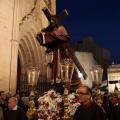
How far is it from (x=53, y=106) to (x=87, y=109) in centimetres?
136

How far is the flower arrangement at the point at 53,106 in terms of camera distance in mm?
4449

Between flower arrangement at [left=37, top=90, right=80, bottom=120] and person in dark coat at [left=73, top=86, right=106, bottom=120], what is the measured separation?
3.51ft

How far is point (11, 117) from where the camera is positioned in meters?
5.02

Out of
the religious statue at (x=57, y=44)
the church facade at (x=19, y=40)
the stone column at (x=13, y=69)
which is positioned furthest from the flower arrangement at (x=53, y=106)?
the stone column at (x=13, y=69)

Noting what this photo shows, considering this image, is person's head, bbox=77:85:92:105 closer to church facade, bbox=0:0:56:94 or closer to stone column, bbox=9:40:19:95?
church facade, bbox=0:0:56:94

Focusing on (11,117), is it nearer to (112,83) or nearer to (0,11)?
(0,11)

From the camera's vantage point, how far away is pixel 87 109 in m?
3.27

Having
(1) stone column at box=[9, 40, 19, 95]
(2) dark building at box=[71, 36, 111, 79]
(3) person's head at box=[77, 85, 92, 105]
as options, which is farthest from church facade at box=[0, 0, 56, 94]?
(2) dark building at box=[71, 36, 111, 79]

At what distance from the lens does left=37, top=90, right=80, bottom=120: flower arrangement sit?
4.45m

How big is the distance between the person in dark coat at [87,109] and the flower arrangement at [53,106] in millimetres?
1071

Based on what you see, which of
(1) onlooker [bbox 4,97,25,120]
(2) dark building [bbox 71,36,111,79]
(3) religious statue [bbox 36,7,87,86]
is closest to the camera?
(1) onlooker [bbox 4,97,25,120]

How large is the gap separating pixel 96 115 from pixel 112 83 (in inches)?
706

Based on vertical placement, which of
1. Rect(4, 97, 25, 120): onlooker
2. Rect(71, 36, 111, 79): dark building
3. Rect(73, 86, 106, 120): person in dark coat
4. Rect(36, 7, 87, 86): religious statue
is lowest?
Result: Rect(4, 97, 25, 120): onlooker

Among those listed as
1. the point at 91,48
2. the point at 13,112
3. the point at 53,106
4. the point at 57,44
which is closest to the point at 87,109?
the point at 53,106
